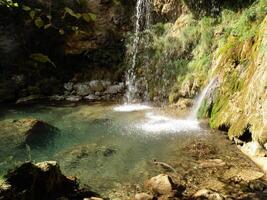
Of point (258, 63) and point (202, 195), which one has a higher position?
point (258, 63)

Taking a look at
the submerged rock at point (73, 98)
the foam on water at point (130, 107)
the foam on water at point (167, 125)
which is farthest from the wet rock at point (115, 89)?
the foam on water at point (167, 125)

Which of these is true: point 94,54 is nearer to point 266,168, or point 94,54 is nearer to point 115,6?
point 115,6

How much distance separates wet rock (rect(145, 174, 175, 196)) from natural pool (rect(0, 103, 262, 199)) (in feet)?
0.83

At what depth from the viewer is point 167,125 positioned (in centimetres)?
959

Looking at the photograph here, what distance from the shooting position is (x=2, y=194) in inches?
191

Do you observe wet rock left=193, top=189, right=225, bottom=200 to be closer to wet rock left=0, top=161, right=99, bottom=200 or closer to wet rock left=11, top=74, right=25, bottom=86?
wet rock left=0, top=161, right=99, bottom=200

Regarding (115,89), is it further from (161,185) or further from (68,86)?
(161,185)

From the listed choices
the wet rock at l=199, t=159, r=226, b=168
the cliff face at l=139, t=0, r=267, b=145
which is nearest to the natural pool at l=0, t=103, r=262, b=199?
the wet rock at l=199, t=159, r=226, b=168

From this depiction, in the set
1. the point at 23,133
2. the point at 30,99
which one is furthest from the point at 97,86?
the point at 23,133

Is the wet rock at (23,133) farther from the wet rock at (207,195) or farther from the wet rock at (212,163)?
the wet rock at (207,195)

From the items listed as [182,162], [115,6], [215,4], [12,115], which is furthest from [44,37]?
[182,162]

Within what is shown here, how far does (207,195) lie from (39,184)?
8.10ft

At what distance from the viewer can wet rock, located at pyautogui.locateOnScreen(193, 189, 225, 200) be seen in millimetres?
5637

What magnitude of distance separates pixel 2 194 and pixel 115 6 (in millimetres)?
10944
